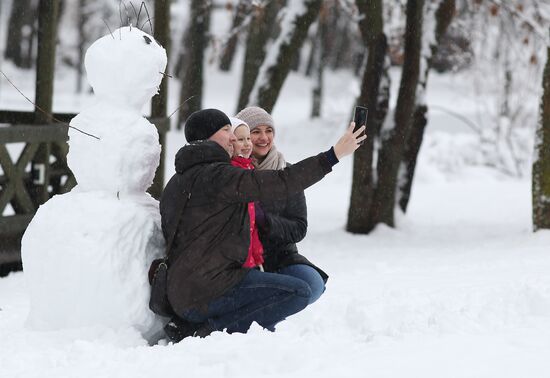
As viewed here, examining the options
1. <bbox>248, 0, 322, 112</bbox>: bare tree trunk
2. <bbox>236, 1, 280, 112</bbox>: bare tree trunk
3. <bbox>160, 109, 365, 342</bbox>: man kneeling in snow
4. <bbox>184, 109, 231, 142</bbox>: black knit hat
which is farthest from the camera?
<bbox>236, 1, 280, 112</bbox>: bare tree trunk

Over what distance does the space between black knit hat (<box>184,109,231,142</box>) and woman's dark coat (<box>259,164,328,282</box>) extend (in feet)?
2.14

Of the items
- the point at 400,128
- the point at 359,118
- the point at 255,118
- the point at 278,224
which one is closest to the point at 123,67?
the point at 255,118

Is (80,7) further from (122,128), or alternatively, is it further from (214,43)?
(122,128)

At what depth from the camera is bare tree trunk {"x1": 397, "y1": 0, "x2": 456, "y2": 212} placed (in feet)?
39.0

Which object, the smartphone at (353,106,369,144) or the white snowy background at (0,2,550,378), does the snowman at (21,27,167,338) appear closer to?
the white snowy background at (0,2,550,378)

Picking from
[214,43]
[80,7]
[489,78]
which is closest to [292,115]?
[489,78]

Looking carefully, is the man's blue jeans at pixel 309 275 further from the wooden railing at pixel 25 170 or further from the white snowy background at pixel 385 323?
the wooden railing at pixel 25 170

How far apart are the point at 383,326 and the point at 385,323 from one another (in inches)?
8.0

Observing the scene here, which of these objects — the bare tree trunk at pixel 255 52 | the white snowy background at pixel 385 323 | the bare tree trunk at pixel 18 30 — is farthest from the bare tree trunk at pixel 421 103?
the bare tree trunk at pixel 18 30

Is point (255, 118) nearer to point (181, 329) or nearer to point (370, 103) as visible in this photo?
point (181, 329)

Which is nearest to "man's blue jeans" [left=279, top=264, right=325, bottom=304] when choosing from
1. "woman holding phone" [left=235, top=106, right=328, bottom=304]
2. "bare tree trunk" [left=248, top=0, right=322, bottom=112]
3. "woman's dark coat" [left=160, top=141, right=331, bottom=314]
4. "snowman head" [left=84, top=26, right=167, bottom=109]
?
"woman holding phone" [left=235, top=106, right=328, bottom=304]

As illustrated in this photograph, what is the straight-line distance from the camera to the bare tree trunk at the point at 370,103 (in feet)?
36.7

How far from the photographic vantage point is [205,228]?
461 cm

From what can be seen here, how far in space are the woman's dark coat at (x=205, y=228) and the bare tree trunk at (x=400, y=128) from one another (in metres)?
6.84
